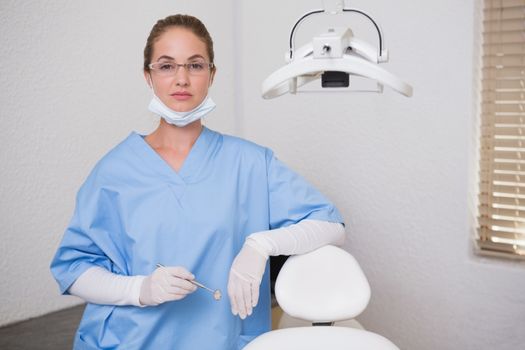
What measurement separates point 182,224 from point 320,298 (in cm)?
36

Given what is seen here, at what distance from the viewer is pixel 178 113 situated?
4.63ft

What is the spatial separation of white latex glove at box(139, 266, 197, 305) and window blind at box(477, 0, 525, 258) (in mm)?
1057

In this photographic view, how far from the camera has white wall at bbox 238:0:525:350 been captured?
1807 mm

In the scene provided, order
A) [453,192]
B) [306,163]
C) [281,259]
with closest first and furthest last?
[281,259], [453,192], [306,163]

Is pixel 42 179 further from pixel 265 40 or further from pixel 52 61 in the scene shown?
pixel 265 40

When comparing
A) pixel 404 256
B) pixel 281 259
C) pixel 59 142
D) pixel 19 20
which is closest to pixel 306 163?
pixel 404 256

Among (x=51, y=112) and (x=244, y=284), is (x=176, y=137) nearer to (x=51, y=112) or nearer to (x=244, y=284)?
(x=244, y=284)

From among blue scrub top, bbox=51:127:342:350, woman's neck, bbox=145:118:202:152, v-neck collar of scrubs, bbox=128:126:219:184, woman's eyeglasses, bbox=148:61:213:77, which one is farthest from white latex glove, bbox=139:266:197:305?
woman's eyeglasses, bbox=148:61:213:77

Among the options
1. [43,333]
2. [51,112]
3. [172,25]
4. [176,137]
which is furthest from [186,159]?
[43,333]

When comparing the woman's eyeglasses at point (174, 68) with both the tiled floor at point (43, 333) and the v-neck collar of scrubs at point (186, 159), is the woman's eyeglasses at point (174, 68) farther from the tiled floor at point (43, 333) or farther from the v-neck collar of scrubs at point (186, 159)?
the tiled floor at point (43, 333)

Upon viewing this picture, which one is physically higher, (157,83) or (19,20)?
(19,20)

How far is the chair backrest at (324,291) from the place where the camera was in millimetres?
1241

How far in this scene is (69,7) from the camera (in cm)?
201

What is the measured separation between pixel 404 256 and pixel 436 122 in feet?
1.57
